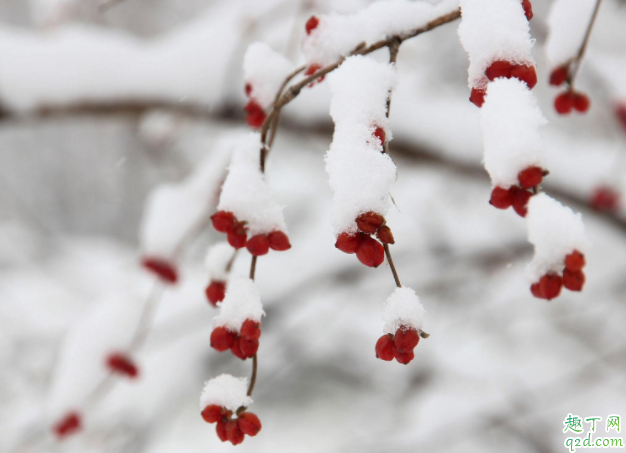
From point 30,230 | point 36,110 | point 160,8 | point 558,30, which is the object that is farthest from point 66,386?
point 160,8

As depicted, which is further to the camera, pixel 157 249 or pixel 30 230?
pixel 30 230

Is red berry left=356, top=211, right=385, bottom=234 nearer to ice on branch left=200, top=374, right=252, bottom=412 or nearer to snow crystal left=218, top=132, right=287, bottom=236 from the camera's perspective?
snow crystal left=218, top=132, right=287, bottom=236

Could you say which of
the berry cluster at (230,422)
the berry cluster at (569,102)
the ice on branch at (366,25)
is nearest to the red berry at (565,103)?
the berry cluster at (569,102)

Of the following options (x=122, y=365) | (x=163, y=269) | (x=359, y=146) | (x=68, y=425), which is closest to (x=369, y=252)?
(x=359, y=146)

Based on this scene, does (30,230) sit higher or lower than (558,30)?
higher

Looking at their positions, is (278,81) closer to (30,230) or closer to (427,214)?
(427,214)

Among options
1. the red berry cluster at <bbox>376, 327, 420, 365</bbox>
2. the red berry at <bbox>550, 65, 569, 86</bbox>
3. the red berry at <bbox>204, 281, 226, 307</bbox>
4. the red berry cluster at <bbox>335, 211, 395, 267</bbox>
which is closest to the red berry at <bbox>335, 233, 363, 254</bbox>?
the red berry cluster at <bbox>335, 211, 395, 267</bbox>

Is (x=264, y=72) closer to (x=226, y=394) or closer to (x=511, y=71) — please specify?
(x=511, y=71)

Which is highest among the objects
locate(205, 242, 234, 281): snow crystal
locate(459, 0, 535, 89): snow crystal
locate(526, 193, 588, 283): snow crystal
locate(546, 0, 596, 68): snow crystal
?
locate(546, 0, 596, 68): snow crystal
